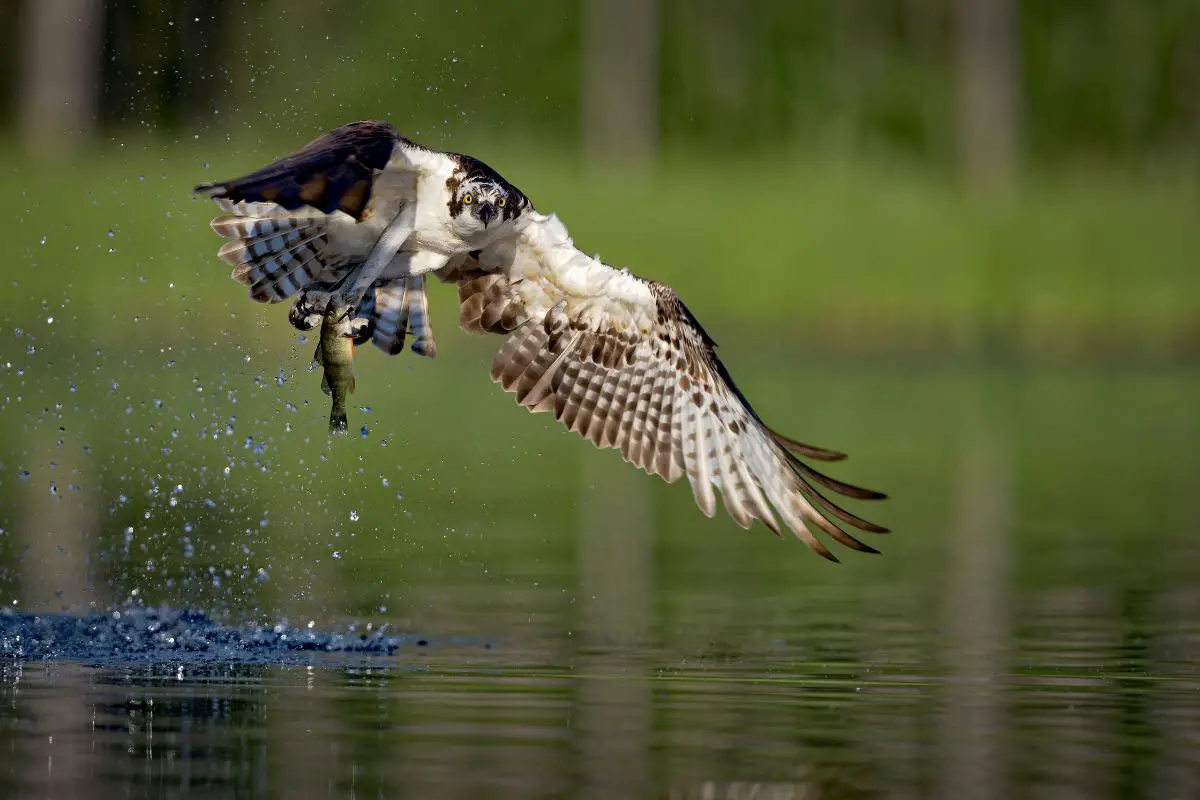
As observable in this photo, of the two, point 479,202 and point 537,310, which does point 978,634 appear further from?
point 479,202

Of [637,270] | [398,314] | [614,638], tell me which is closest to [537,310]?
[398,314]

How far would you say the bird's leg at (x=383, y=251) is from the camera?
10.1m

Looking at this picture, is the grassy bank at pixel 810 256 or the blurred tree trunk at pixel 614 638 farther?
the grassy bank at pixel 810 256

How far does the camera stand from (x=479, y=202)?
10.0 metres

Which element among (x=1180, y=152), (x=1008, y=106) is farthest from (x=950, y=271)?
(x=1180, y=152)

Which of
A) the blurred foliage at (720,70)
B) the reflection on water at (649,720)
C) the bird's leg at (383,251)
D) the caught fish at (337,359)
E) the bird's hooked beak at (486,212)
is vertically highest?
the blurred foliage at (720,70)

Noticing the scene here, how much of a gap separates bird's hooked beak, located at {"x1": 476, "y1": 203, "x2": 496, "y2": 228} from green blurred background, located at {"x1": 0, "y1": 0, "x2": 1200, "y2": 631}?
1631mm

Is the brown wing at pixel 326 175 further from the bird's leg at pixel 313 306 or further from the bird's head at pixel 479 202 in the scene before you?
the bird's leg at pixel 313 306

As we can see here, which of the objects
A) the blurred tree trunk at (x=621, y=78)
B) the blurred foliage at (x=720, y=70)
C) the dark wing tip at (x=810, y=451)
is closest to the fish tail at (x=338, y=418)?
the dark wing tip at (x=810, y=451)

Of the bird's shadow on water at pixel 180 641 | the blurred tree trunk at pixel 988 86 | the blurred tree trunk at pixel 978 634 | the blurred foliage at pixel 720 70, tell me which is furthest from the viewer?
the blurred foliage at pixel 720 70

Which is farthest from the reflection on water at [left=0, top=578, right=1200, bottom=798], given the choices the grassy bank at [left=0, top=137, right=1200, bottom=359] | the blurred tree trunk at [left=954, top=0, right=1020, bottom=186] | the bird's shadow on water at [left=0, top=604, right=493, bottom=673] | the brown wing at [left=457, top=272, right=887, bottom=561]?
the blurred tree trunk at [left=954, top=0, right=1020, bottom=186]

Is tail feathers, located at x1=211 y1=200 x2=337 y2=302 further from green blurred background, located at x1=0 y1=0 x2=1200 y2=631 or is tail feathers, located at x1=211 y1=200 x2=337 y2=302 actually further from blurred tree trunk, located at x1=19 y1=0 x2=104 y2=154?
blurred tree trunk, located at x1=19 y1=0 x2=104 y2=154

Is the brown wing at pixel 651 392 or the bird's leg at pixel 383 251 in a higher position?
the bird's leg at pixel 383 251

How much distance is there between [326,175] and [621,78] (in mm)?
24982
